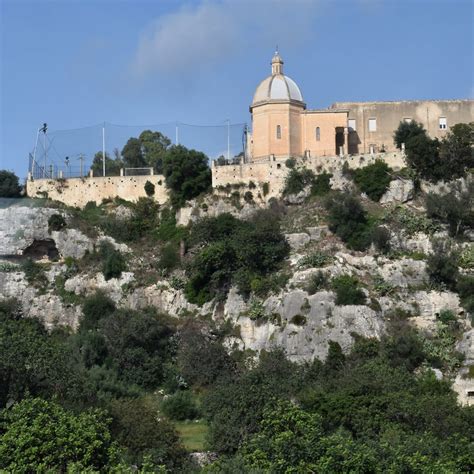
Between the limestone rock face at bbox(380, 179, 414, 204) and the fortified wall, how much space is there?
476 inches

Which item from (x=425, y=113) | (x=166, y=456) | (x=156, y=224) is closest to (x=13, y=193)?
(x=156, y=224)

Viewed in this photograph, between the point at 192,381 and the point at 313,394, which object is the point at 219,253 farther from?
the point at 313,394

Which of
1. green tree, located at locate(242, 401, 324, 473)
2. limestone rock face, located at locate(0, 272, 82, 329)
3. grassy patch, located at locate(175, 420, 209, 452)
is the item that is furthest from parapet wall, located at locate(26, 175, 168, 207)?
green tree, located at locate(242, 401, 324, 473)

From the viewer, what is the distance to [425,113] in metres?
71.2

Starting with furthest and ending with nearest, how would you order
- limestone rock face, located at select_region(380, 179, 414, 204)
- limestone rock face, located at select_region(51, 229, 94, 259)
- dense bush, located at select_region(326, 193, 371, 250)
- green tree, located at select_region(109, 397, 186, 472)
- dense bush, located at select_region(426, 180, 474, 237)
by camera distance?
1. limestone rock face, located at select_region(51, 229, 94, 259)
2. limestone rock face, located at select_region(380, 179, 414, 204)
3. dense bush, located at select_region(426, 180, 474, 237)
4. dense bush, located at select_region(326, 193, 371, 250)
5. green tree, located at select_region(109, 397, 186, 472)

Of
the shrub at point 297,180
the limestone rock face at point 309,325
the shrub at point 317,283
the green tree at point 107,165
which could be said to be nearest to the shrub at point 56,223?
the green tree at point 107,165

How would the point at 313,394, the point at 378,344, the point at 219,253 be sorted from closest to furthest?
the point at 313,394
the point at 378,344
the point at 219,253

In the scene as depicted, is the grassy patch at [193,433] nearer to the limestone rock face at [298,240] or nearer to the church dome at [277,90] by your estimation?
the limestone rock face at [298,240]

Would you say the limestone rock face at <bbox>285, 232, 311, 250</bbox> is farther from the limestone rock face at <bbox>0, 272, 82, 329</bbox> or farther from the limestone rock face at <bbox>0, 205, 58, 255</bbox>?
the limestone rock face at <bbox>0, 205, 58, 255</bbox>

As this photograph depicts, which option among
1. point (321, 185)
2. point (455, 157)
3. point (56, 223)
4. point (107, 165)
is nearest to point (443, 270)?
point (455, 157)

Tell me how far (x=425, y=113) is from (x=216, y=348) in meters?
19.8

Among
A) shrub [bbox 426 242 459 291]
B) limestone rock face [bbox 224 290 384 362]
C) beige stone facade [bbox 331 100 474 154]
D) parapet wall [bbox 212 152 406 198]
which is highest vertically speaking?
beige stone facade [bbox 331 100 474 154]

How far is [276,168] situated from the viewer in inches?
2657

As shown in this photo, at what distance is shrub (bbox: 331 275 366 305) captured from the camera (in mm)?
58469
